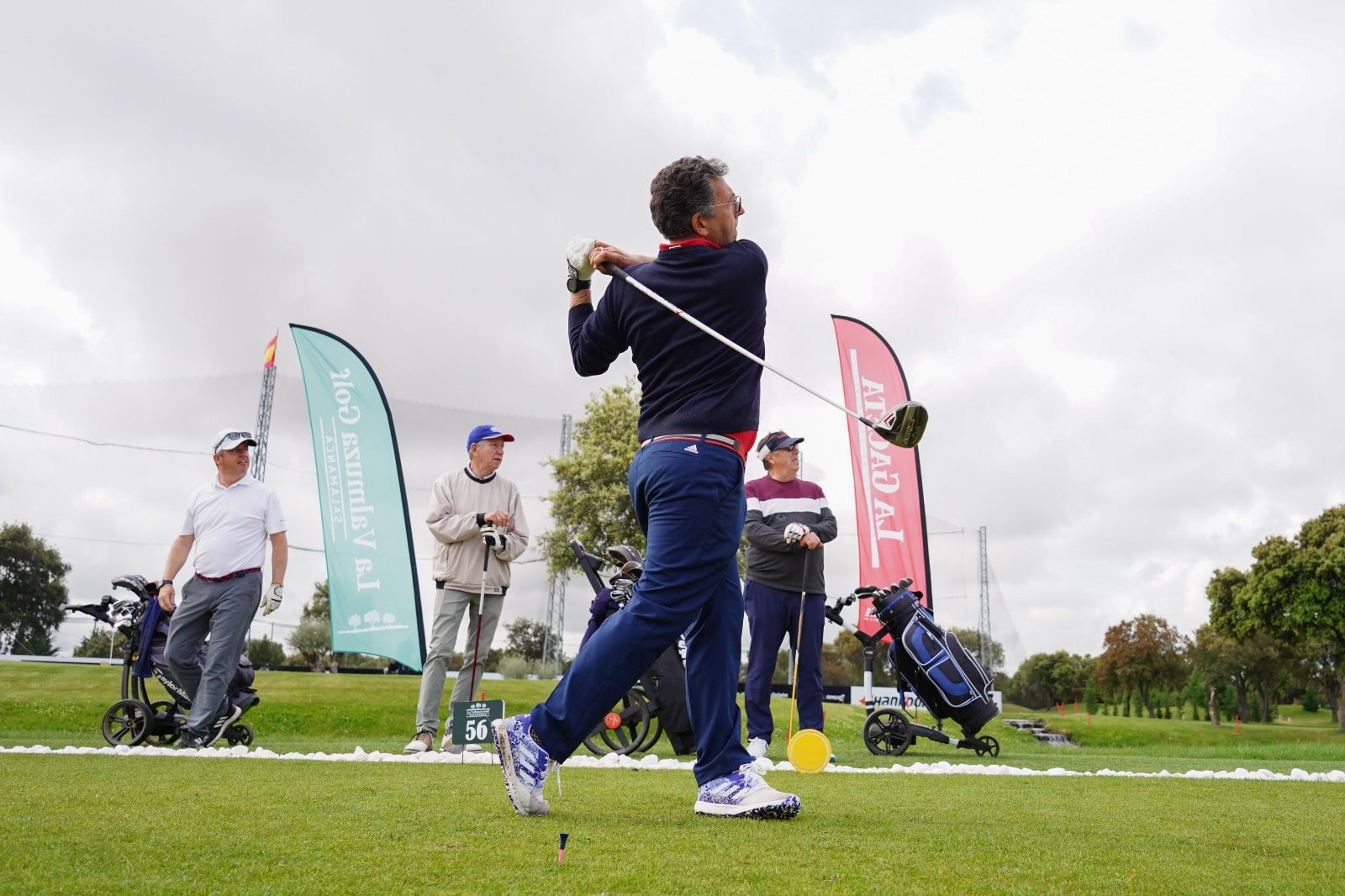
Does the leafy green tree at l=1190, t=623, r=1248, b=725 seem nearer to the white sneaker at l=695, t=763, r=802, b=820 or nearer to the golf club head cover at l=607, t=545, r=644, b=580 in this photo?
the golf club head cover at l=607, t=545, r=644, b=580

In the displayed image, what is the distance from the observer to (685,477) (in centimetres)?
289

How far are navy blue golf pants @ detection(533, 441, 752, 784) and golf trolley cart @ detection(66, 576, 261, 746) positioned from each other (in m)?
4.93

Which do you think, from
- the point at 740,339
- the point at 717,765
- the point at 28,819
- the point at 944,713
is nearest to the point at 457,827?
the point at 717,765

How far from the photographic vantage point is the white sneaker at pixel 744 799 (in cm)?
287

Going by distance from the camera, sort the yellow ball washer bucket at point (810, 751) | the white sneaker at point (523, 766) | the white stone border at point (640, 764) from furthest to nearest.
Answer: the white stone border at point (640, 764) → the yellow ball washer bucket at point (810, 751) → the white sneaker at point (523, 766)

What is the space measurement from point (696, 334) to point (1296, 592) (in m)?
36.5

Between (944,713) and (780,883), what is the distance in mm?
6293

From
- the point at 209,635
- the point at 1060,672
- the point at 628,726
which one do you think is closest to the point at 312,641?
the point at 209,635

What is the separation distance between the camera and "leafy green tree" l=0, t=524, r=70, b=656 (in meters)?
39.0

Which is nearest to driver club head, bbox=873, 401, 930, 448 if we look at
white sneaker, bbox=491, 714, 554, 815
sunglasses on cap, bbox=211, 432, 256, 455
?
white sneaker, bbox=491, 714, 554, 815

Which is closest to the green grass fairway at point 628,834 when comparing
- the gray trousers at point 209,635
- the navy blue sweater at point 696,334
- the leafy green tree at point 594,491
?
the navy blue sweater at point 696,334

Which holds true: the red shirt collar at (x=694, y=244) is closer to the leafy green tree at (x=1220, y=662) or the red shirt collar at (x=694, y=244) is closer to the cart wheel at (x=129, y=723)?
the cart wheel at (x=129, y=723)

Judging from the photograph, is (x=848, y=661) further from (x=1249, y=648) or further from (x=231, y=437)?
(x=231, y=437)

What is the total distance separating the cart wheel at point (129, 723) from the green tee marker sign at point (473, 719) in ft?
9.71
